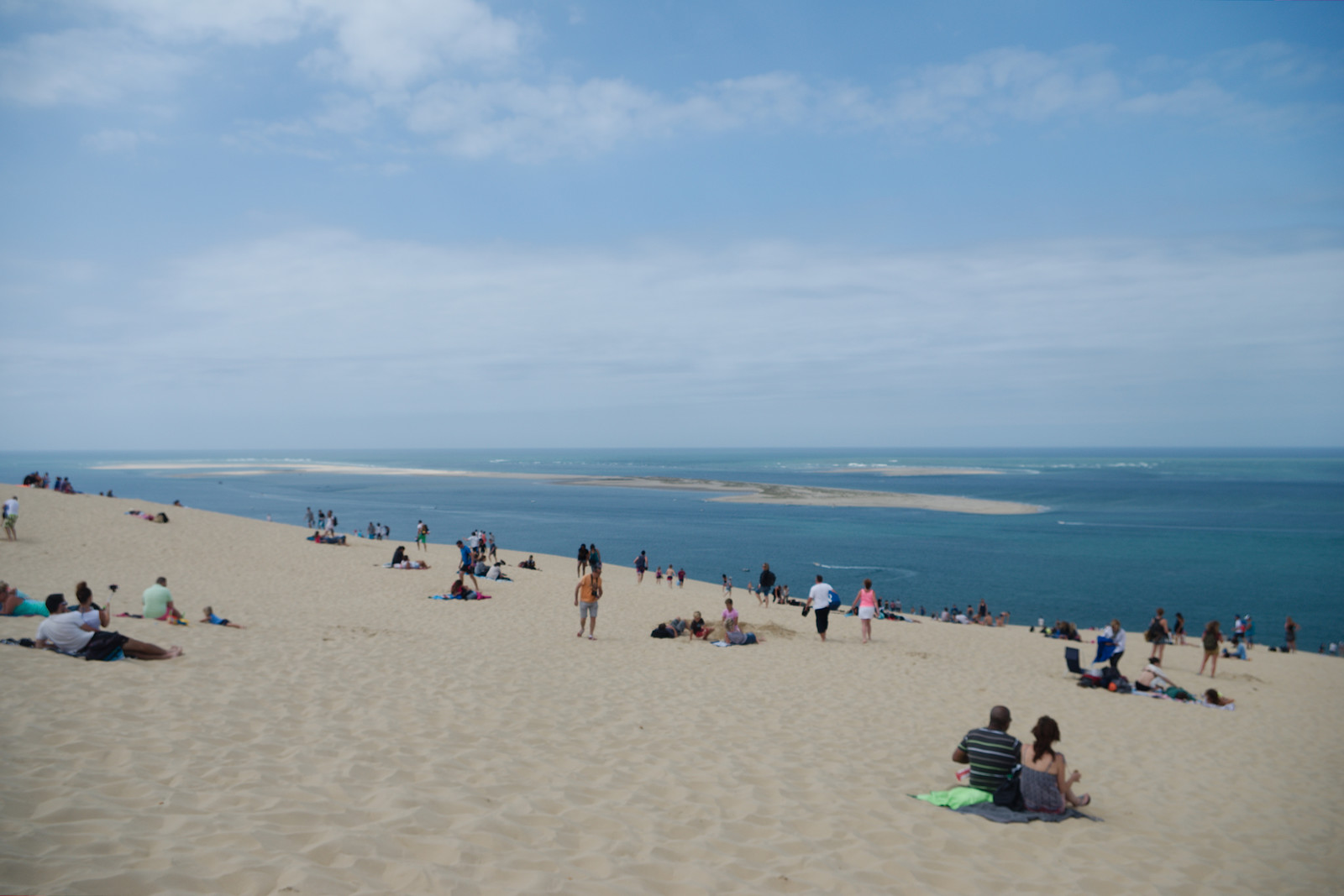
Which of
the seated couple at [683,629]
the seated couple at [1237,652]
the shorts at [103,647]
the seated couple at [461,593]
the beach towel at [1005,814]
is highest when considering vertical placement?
the shorts at [103,647]

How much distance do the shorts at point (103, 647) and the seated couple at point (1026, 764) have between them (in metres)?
9.12

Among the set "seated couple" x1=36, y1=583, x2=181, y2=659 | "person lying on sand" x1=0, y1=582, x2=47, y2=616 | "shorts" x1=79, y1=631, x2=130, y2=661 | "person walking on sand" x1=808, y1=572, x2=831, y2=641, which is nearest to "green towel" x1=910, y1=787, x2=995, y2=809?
"seated couple" x1=36, y1=583, x2=181, y2=659

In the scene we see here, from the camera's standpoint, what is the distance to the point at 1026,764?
6430 millimetres

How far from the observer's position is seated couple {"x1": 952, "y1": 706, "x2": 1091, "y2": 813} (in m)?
6.20

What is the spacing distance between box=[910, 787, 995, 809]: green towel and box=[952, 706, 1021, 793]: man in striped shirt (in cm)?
8

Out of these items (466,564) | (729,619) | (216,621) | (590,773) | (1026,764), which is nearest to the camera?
(590,773)

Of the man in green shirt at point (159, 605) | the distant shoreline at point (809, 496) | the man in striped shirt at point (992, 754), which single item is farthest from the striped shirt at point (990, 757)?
the distant shoreline at point (809, 496)

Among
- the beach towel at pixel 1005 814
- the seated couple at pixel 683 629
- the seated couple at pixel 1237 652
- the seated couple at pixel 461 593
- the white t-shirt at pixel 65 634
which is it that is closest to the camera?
the beach towel at pixel 1005 814

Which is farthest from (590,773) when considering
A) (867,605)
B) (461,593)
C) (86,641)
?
(461,593)

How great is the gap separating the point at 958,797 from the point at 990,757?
456 mm

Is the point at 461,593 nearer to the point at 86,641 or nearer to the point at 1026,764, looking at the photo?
the point at 86,641

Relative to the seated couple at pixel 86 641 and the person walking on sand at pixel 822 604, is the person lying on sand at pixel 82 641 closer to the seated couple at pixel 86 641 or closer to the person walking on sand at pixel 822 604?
the seated couple at pixel 86 641

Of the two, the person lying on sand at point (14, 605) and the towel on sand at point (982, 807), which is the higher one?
the person lying on sand at point (14, 605)

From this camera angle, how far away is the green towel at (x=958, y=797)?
6.16 meters
